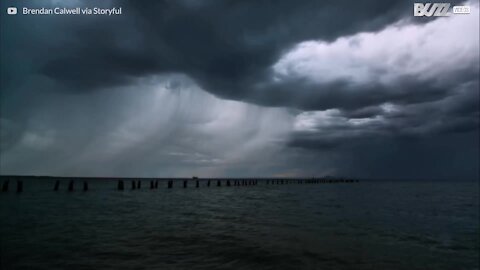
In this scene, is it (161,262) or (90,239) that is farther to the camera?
(90,239)

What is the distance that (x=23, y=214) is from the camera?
24156mm

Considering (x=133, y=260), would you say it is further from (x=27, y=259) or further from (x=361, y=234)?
(x=361, y=234)

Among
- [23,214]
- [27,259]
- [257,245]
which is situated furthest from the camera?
[23,214]

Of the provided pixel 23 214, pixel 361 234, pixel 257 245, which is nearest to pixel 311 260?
pixel 257 245

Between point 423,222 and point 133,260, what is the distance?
2321 cm

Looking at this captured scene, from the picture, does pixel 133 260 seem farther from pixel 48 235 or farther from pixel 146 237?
pixel 48 235

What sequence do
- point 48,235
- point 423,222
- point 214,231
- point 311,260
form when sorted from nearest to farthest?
1. point 311,260
2. point 48,235
3. point 214,231
4. point 423,222

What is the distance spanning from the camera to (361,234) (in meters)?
19.7

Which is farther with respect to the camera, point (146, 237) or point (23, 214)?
point (23, 214)

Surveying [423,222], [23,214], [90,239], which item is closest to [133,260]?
[90,239]

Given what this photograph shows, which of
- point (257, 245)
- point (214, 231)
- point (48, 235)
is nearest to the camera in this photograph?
point (257, 245)

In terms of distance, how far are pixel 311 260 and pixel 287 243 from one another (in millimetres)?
3101

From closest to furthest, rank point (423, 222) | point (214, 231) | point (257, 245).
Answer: point (257, 245)
point (214, 231)
point (423, 222)

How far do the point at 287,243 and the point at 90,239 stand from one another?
29.3 ft
